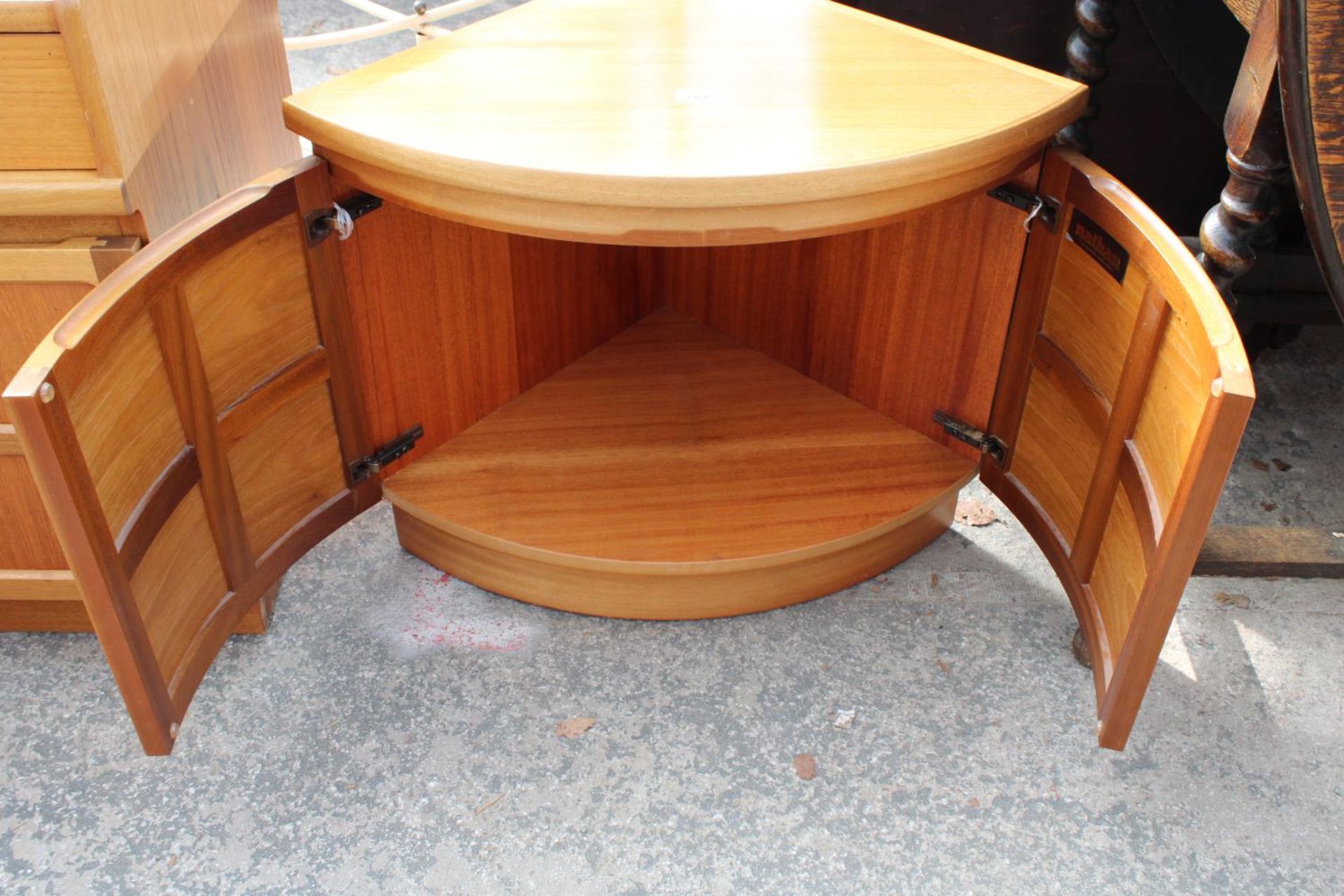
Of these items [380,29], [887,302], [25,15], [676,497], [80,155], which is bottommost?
[676,497]

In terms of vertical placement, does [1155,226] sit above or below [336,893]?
above

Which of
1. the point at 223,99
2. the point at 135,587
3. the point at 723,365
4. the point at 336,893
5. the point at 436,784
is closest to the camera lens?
the point at 135,587

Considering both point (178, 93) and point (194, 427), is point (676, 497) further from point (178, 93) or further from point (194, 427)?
point (178, 93)

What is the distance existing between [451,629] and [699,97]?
2.45 feet

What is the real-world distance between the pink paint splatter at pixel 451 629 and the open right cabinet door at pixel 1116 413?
0.68 meters

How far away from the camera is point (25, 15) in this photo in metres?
1.01

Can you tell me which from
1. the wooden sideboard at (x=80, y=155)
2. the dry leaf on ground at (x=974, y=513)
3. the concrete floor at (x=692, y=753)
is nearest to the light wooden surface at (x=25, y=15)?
the wooden sideboard at (x=80, y=155)

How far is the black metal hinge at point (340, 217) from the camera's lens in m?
1.16

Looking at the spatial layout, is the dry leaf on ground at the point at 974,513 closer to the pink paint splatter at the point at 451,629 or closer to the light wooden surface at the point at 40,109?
the pink paint splatter at the point at 451,629

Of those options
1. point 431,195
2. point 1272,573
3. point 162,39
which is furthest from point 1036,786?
point 162,39

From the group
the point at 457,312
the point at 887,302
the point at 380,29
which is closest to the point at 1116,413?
the point at 887,302

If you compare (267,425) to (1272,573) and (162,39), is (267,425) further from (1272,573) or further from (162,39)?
(1272,573)

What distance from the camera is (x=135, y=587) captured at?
3.23 ft

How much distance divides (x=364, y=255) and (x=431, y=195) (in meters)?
0.22
